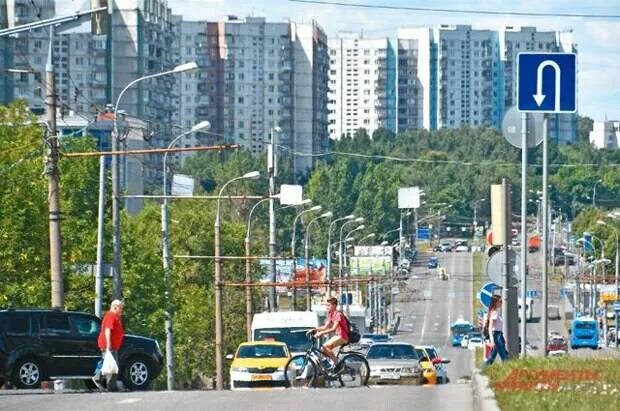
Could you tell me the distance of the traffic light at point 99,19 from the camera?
34438 millimetres

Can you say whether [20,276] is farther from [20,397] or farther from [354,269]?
[354,269]

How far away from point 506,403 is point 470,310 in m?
131

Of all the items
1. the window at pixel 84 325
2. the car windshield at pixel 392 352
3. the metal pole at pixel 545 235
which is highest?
the metal pole at pixel 545 235

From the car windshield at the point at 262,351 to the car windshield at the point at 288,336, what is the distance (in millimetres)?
6371

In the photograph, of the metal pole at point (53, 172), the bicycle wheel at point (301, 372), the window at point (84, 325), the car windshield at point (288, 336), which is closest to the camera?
the bicycle wheel at point (301, 372)

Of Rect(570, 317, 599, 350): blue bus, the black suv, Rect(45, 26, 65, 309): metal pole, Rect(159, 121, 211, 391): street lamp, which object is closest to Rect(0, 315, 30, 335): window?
the black suv

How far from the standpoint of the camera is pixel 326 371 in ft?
103

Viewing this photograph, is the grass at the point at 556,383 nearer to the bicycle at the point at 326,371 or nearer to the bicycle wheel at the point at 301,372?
the bicycle at the point at 326,371

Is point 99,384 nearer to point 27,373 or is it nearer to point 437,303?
point 27,373

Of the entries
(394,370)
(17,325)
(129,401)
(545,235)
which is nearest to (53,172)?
(17,325)

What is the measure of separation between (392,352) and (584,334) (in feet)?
191

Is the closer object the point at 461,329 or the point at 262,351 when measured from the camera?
the point at 262,351

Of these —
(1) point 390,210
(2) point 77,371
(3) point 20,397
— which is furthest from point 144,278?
(1) point 390,210

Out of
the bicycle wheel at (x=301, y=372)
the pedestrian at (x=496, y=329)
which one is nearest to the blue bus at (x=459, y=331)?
the bicycle wheel at (x=301, y=372)
